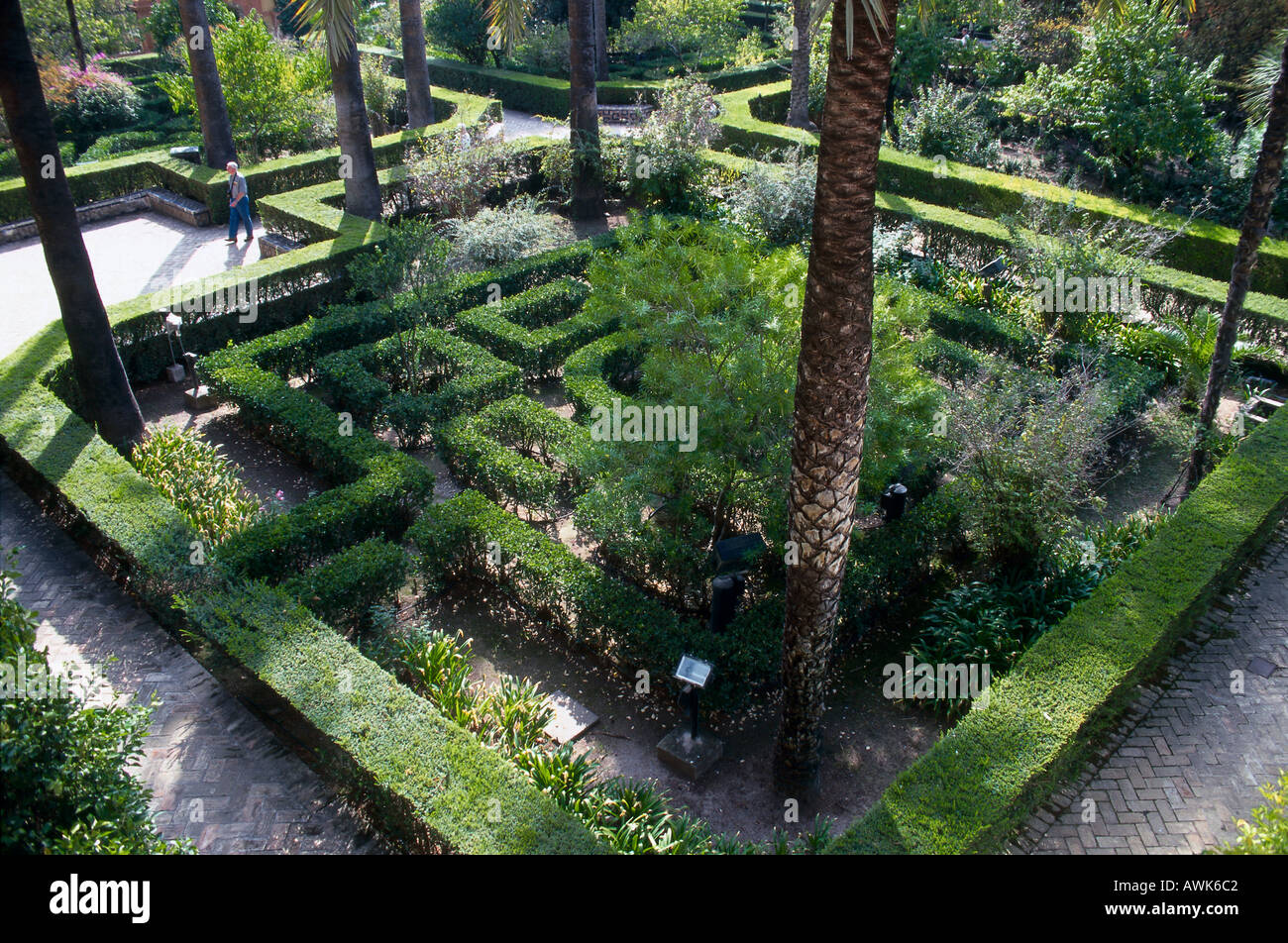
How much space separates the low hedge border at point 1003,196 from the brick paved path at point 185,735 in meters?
10.9

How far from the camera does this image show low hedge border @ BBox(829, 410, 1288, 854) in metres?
6.53

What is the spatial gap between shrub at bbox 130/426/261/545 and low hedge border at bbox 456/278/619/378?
403 centimetres

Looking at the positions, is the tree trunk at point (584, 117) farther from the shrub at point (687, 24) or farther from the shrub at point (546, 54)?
the shrub at point (687, 24)

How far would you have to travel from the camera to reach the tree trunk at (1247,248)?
375 inches

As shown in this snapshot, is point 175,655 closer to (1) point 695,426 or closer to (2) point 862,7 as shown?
(1) point 695,426

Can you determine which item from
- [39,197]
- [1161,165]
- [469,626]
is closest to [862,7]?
[469,626]

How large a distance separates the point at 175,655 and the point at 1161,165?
21.2 meters

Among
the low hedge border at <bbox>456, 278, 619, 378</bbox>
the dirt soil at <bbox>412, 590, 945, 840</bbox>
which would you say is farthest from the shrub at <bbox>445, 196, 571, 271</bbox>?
the dirt soil at <bbox>412, 590, 945, 840</bbox>

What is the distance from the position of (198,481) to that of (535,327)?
5726 mm

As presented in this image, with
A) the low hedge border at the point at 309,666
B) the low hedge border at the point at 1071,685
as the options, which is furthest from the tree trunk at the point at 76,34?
the low hedge border at the point at 1071,685

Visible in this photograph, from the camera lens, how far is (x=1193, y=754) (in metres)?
8.10

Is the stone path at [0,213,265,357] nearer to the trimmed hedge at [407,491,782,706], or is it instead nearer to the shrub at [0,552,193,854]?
the trimmed hedge at [407,491,782,706]

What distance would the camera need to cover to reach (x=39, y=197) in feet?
33.4
